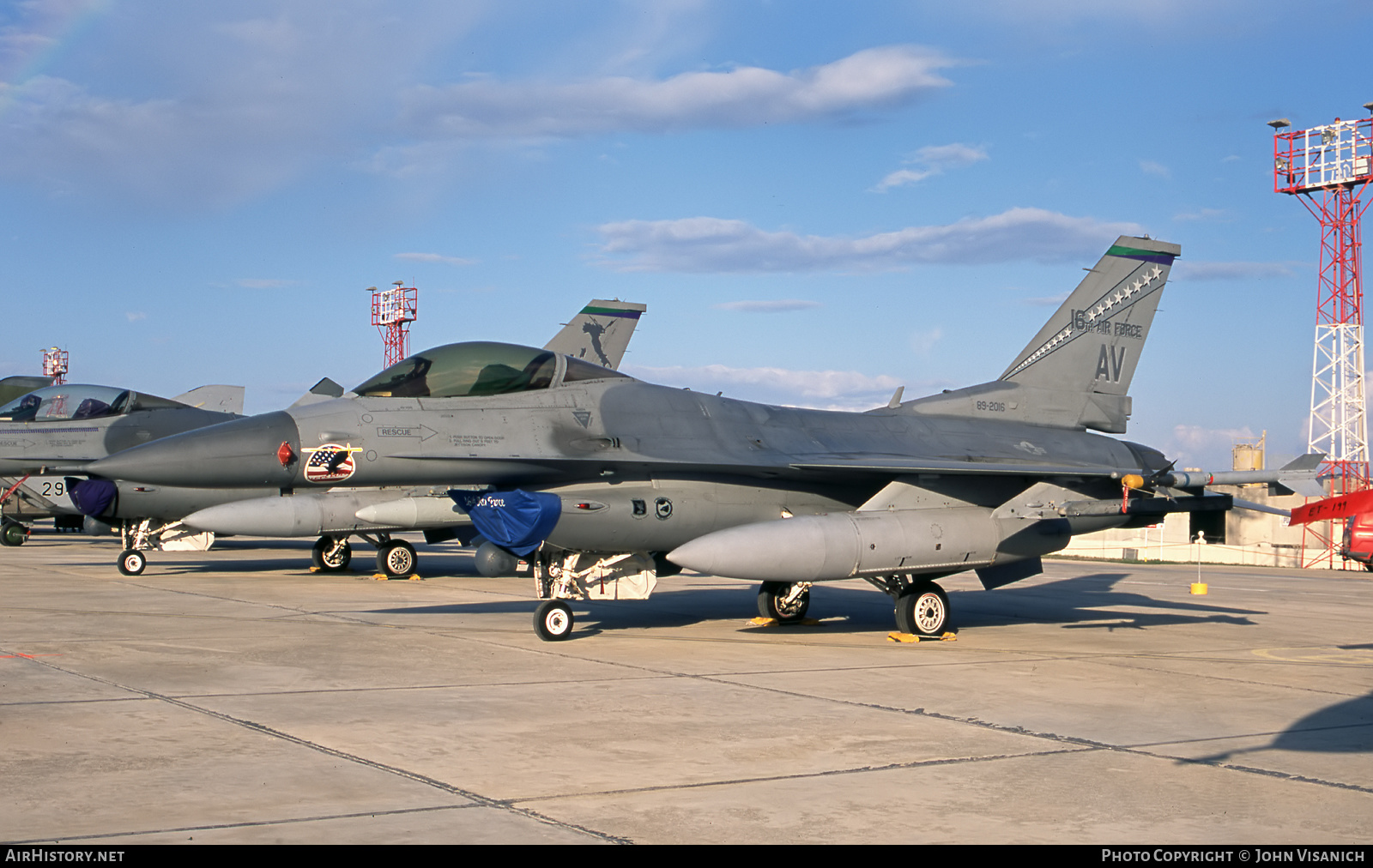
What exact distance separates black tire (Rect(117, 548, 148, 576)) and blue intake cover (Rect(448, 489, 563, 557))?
11.0m

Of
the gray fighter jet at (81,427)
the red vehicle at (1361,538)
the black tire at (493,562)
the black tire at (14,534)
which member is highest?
the gray fighter jet at (81,427)

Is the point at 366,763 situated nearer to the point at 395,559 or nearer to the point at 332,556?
the point at 395,559

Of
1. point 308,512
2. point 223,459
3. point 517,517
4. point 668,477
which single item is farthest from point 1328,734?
point 308,512

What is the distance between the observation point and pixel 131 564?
1947cm

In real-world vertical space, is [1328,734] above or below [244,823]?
below

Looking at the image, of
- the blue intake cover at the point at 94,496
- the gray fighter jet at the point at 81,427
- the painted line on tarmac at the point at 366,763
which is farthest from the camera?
the gray fighter jet at the point at 81,427

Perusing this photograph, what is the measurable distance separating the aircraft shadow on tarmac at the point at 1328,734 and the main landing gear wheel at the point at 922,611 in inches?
175

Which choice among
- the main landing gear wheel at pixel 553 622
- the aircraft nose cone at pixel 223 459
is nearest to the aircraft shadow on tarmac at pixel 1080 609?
the main landing gear wheel at pixel 553 622

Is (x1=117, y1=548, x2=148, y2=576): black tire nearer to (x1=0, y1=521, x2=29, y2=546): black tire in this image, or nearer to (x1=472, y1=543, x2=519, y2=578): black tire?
(x1=472, y1=543, x2=519, y2=578): black tire

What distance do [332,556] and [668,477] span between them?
11.3 m

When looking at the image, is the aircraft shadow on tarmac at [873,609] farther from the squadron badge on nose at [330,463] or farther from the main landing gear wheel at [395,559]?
the squadron badge on nose at [330,463]

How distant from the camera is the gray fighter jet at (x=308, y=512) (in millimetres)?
18203
